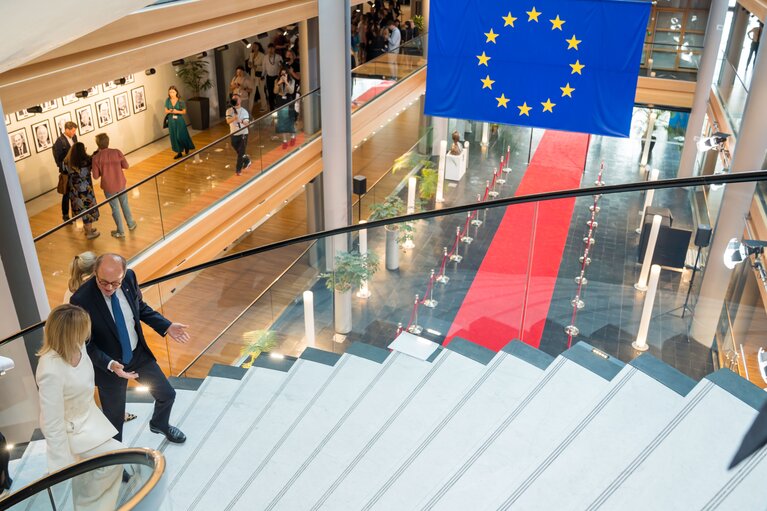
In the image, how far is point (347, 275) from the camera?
7734 millimetres

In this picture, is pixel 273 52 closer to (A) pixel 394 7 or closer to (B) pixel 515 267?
(A) pixel 394 7

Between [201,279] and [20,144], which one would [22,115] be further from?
[201,279]

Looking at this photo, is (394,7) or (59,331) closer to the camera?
(59,331)

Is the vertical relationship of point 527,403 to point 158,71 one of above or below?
above

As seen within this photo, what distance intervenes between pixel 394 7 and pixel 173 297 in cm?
1870

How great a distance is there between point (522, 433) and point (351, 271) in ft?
14.3

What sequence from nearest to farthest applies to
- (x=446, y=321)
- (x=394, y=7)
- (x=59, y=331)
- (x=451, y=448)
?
(x=59, y=331) → (x=451, y=448) → (x=446, y=321) → (x=394, y=7)

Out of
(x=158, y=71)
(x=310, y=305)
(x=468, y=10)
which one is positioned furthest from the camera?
(x=158, y=71)

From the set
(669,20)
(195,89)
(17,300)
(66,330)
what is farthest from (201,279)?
(669,20)

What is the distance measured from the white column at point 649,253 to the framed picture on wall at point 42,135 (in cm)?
1076

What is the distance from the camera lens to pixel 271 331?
6793mm

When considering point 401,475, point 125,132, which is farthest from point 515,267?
point 125,132

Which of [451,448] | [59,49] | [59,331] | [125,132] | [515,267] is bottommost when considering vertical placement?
[125,132]

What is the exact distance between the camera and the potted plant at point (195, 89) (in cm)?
1614
